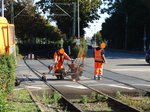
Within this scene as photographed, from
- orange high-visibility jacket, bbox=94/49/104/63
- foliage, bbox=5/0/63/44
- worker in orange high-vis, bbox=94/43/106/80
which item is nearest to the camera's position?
worker in orange high-vis, bbox=94/43/106/80

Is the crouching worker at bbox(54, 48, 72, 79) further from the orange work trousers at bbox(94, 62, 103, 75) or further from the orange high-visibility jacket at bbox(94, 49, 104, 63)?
the orange work trousers at bbox(94, 62, 103, 75)

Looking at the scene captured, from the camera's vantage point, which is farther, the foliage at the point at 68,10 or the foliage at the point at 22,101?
the foliage at the point at 68,10

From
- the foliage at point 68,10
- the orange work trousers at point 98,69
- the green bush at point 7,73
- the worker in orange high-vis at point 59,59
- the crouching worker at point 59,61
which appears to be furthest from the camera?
the foliage at point 68,10

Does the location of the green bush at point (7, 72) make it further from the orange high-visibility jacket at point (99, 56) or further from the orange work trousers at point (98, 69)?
the orange high-visibility jacket at point (99, 56)

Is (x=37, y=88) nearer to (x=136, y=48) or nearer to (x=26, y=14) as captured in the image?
(x=26, y=14)

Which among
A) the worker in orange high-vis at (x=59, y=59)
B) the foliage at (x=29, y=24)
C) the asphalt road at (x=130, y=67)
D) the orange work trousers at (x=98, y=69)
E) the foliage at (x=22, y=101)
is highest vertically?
the foliage at (x=29, y=24)

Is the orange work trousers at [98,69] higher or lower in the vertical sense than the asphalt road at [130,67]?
higher

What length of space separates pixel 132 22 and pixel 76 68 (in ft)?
223

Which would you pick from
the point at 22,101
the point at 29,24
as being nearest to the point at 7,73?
the point at 22,101

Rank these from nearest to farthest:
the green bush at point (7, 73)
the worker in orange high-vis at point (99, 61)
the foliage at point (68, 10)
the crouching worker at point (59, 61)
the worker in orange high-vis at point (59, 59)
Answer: the green bush at point (7, 73) → the worker in orange high-vis at point (99, 61) → the crouching worker at point (59, 61) → the worker in orange high-vis at point (59, 59) → the foliage at point (68, 10)

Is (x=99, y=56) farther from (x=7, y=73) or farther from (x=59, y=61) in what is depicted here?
(x=7, y=73)

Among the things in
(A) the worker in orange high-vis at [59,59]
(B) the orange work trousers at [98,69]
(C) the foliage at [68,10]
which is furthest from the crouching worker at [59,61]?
(C) the foliage at [68,10]

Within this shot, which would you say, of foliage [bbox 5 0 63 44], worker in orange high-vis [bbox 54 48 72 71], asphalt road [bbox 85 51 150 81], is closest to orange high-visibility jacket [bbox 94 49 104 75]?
worker in orange high-vis [bbox 54 48 72 71]

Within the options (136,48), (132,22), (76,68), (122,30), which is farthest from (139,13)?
(76,68)
